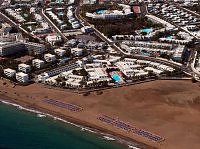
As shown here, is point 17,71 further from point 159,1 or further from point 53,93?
point 159,1

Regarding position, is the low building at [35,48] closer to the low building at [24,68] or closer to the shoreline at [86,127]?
the low building at [24,68]

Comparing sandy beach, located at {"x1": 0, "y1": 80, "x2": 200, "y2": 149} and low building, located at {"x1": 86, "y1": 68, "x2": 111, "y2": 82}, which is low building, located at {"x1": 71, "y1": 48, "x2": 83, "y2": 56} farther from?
sandy beach, located at {"x1": 0, "y1": 80, "x2": 200, "y2": 149}

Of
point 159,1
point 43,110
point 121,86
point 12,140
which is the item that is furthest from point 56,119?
point 159,1

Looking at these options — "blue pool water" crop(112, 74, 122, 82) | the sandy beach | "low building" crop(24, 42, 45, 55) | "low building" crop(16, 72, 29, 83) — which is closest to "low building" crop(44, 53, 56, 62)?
"low building" crop(24, 42, 45, 55)

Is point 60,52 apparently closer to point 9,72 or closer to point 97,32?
point 9,72

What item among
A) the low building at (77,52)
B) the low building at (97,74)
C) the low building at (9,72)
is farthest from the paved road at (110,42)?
the low building at (9,72)
